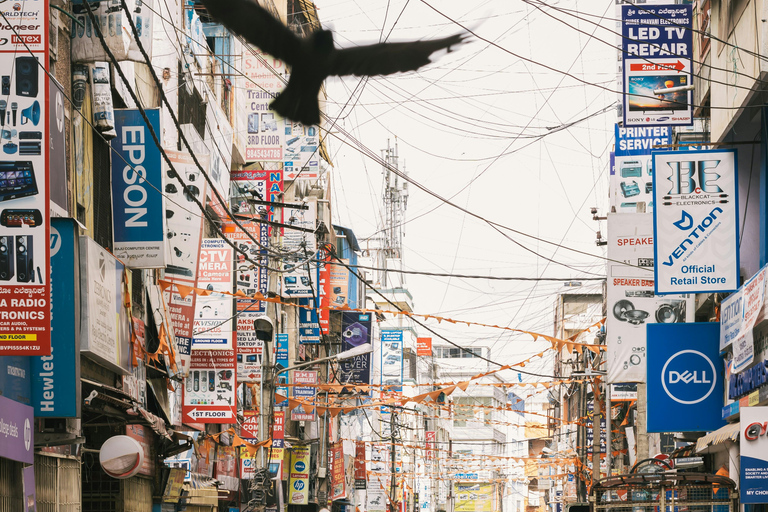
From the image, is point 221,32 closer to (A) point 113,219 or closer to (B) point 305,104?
(A) point 113,219

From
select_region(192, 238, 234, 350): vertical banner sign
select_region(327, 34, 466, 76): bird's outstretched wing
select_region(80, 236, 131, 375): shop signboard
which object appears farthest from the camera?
select_region(192, 238, 234, 350): vertical banner sign

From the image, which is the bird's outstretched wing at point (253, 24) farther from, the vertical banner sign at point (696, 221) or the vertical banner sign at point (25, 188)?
the vertical banner sign at point (696, 221)

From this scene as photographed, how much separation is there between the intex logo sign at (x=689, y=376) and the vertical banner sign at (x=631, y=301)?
11.7 feet

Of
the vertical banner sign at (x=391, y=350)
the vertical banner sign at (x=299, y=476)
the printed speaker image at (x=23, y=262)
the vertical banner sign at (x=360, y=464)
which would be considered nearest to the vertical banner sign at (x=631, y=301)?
the printed speaker image at (x=23, y=262)

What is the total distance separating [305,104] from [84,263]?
21.0 ft

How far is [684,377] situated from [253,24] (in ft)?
40.3

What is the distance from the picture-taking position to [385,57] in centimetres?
654

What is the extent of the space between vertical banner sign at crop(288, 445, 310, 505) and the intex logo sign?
23.8 meters

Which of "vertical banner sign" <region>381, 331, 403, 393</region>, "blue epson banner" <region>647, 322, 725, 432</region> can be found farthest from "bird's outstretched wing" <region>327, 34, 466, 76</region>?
"vertical banner sign" <region>381, 331, 403, 393</region>

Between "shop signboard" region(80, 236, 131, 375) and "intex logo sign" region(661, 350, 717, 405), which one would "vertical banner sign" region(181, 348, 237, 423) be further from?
"intex logo sign" region(661, 350, 717, 405)

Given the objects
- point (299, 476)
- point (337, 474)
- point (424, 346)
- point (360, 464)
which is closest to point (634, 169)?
point (299, 476)

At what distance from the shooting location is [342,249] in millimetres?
57531

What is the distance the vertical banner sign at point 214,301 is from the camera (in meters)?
22.1

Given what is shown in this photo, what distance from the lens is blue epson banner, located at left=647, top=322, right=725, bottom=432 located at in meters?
16.2
